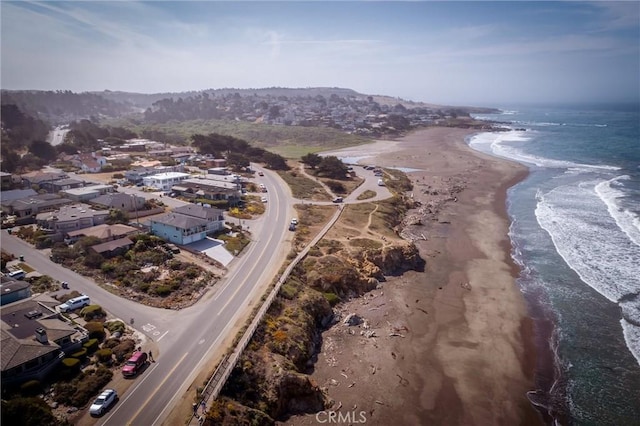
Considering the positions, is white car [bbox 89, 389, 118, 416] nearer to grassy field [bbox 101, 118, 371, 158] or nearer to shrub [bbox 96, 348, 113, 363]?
shrub [bbox 96, 348, 113, 363]

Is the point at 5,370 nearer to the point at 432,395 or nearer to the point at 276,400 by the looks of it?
the point at 276,400

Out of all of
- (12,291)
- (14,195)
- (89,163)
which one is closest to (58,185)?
(14,195)

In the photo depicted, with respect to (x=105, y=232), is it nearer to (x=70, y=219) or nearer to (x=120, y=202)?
(x=70, y=219)

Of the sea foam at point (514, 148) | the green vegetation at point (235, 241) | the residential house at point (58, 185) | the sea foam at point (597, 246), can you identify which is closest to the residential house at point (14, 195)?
Result: the residential house at point (58, 185)

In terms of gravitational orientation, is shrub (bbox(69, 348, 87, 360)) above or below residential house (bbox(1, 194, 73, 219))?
below

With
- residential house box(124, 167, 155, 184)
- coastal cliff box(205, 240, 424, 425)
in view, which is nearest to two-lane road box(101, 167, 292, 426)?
coastal cliff box(205, 240, 424, 425)

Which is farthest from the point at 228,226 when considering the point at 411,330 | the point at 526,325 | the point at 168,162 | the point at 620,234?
the point at 620,234
